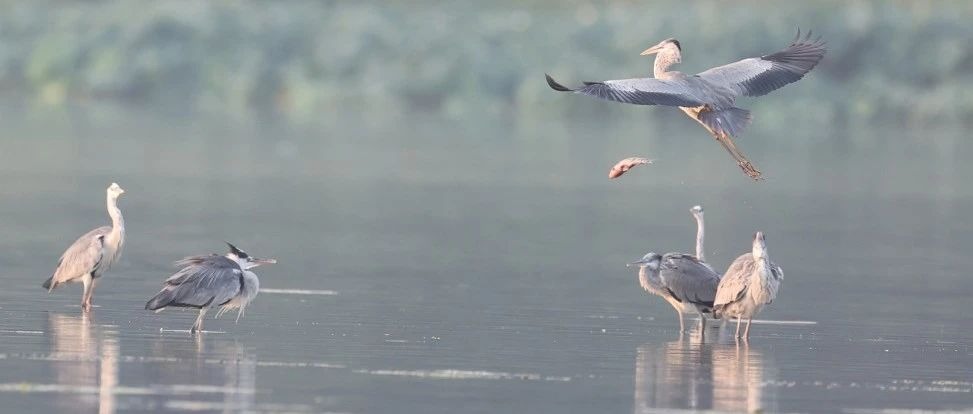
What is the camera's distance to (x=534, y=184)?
33.1 meters

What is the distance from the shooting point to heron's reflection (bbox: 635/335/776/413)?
12.4 meters

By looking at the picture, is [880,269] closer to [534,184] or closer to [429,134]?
[534,184]

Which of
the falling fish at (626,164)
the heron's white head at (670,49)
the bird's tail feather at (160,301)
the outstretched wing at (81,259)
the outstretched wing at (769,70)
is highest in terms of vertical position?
the heron's white head at (670,49)

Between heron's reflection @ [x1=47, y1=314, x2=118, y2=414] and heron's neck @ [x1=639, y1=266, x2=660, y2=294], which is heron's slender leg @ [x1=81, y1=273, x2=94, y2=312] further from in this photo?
heron's neck @ [x1=639, y1=266, x2=660, y2=294]

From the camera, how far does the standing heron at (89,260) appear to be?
1662 cm

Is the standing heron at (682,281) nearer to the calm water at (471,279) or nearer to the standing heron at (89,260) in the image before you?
the calm water at (471,279)

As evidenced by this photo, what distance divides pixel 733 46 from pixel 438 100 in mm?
8901

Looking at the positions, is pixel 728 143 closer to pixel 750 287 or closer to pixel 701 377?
pixel 750 287


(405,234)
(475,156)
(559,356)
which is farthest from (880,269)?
(475,156)

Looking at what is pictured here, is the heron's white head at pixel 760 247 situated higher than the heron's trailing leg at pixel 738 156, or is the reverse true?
the heron's trailing leg at pixel 738 156

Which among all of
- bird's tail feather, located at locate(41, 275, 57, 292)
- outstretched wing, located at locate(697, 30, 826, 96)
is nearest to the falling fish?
outstretched wing, located at locate(697, 30, 826, 96)

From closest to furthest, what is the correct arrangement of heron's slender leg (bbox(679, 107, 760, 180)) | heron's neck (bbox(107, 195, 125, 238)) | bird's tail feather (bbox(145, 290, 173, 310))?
bird's tail feather (bbox(145, 290, 173, 310)), heron's slender leg (bbox(679, 107, 760, 180)), heron's neck (bbox(107, 195, 125, 238))

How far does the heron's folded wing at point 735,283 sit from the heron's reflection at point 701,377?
0.34 m

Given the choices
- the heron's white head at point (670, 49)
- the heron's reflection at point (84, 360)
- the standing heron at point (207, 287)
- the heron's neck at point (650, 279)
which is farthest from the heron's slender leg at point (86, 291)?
the heron's white head at point (670, 49)
